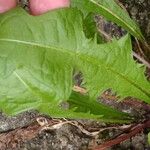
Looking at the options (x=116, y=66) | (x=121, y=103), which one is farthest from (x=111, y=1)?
(x=121, y=103)

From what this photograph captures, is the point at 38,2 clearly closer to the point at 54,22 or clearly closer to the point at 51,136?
the point at 54,22

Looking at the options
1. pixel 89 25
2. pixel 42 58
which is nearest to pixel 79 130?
pixel 89 25

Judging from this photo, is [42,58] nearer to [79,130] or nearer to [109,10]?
[109,10]

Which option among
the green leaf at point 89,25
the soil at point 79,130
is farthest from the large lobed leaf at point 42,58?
the soil at point 79,130

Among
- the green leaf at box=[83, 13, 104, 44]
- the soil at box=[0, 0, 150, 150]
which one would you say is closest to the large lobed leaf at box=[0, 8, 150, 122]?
the green leaf at box=[83, 13, 104, 44]

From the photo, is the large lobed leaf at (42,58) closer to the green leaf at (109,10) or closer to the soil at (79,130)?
the green leaf at (109,10)

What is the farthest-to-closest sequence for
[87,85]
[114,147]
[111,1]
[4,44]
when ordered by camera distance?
[114,147]
[111,1]
[87,85]
[4,44]

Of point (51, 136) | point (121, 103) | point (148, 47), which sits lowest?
point (51, 136)
